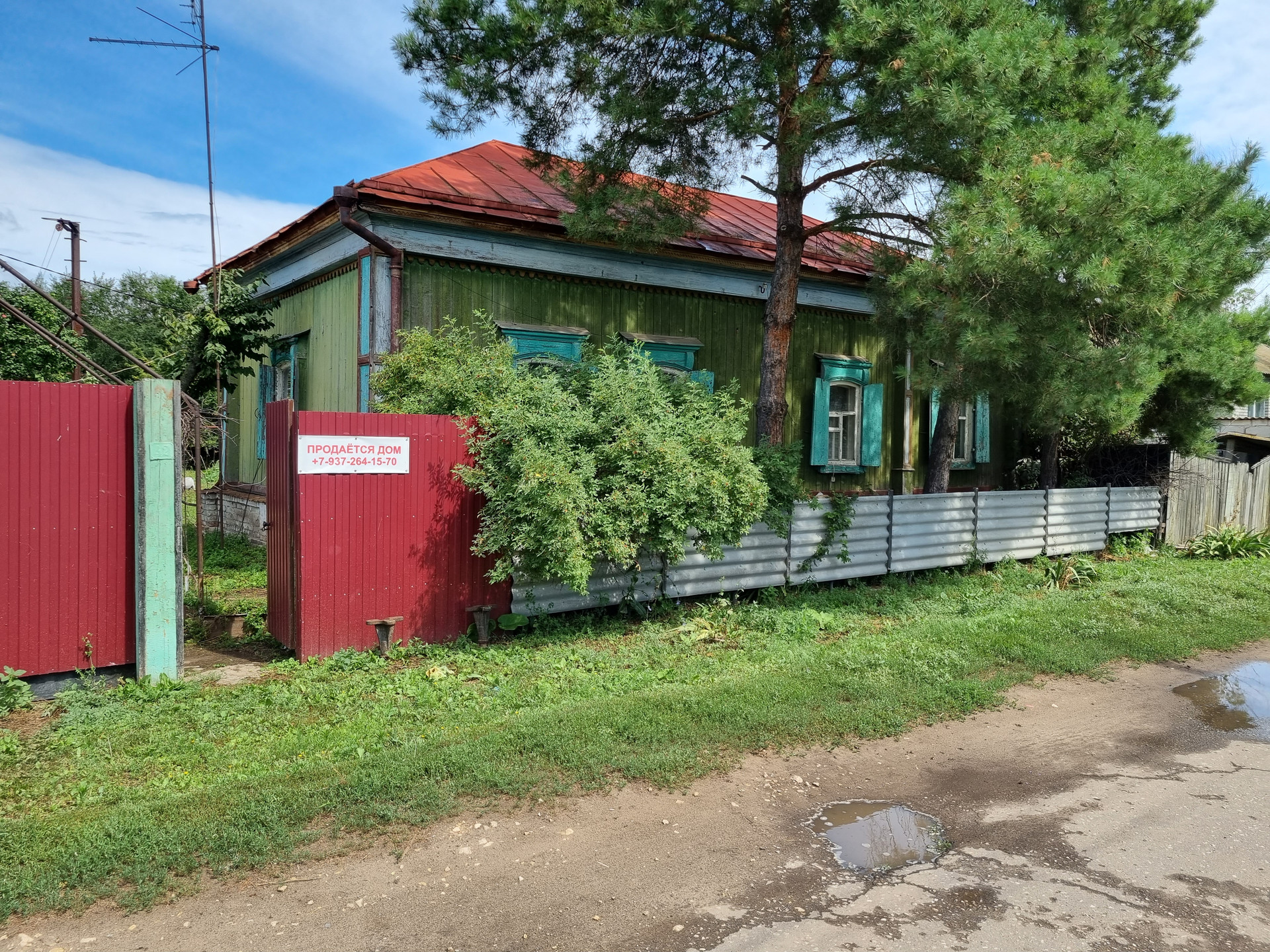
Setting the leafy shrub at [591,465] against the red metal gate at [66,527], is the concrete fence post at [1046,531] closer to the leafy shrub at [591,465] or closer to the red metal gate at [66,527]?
the leafy shrub at [591,465]

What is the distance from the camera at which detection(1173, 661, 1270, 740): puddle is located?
6379 millimetres

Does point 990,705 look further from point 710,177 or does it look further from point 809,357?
point 809,357

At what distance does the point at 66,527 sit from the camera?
6156mm

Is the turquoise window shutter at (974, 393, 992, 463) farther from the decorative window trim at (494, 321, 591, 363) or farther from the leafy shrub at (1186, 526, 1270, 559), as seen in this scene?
the decorative window trim at (494, 321, 591, 363)

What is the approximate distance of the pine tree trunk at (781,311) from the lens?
424 inches

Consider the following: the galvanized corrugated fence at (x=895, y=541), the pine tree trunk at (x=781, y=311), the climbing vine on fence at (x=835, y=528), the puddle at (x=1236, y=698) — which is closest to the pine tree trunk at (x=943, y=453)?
the galvanized corrugated fence at (x=895, y=541)

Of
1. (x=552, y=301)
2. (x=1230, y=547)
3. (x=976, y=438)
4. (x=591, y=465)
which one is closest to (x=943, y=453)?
(x=976, y=438)

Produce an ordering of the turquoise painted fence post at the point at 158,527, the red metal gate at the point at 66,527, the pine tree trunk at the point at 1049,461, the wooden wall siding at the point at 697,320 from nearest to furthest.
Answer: the red metal gate at the point at 66,527 < the turquoise painted fence post at the point at 158,527 < the wooden wall siding at the point at 697,320 < the pine tree trunk at the point at 1049,461

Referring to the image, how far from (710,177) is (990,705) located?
777 centimetres

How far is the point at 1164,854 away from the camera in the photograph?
420 cm

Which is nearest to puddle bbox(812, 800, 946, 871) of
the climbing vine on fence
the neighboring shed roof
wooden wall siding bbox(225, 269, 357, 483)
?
the climbing vine on fence

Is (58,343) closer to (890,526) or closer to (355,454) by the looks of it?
(355,454)

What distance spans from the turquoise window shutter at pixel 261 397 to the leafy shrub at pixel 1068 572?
1224cm

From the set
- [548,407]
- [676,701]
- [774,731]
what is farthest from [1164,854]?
[548,407]
